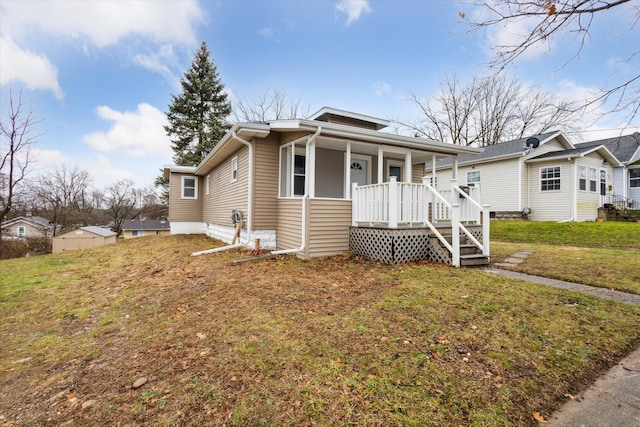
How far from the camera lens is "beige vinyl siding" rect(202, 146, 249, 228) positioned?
841 centimetres

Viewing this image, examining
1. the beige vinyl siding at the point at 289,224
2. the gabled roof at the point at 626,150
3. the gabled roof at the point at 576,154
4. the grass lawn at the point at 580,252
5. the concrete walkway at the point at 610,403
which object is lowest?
the concrete walkway at the point at 610,403

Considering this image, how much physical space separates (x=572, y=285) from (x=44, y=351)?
735 cm

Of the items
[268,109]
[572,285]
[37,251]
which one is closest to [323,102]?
[268,109]

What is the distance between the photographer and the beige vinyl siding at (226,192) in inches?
331

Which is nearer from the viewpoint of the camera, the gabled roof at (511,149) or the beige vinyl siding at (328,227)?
the beige vinyl siding at (328,227)

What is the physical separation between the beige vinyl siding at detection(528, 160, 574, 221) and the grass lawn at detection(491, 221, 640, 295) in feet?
5.97

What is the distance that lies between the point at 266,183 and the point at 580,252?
28.9 feet

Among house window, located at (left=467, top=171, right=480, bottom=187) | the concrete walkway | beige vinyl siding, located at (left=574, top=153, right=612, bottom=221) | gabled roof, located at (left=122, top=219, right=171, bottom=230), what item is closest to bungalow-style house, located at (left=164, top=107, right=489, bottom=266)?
the concrete walkway

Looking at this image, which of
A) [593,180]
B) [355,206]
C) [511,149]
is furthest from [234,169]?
[593,180]

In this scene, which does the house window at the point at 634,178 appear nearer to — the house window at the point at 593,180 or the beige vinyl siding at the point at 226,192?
the house window at the point at 593,180

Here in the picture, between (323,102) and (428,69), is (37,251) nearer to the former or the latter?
(323,102)

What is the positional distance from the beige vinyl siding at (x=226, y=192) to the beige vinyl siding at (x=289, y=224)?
98cm

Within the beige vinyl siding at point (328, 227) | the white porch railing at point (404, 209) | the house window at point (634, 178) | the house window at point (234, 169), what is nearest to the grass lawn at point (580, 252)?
the white porch railing at point (404, 209)

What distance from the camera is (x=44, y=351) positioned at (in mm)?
2963
